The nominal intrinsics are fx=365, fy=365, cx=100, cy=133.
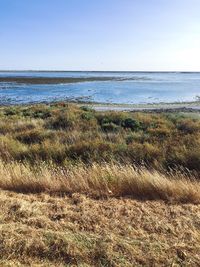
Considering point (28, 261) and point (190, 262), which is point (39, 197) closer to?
point (28, 261)

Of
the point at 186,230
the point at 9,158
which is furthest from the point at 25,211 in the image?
the point at 9,158

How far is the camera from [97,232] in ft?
14.7

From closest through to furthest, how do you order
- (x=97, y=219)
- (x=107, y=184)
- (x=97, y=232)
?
(x=97, y=232), (x=97, y=219), (x=107, y=184)

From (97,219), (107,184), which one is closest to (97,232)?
(97,219)

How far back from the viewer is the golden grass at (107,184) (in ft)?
19.7

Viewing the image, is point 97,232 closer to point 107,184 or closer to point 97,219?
point 97,219

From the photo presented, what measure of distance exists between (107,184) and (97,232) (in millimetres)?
2026

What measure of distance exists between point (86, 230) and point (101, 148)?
7909 mm

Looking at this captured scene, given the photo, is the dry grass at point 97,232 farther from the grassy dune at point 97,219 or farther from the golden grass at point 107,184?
the golden grass at point 107,184

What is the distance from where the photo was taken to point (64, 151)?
1217 centimetres

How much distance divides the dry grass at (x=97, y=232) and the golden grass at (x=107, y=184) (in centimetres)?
44

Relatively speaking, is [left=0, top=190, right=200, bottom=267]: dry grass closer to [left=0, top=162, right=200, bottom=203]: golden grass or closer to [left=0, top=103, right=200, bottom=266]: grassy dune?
[left=0, top=103, right=200, bottom=266]: grassy dune

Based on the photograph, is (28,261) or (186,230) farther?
Result: (186,230)

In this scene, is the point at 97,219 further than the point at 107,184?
No
